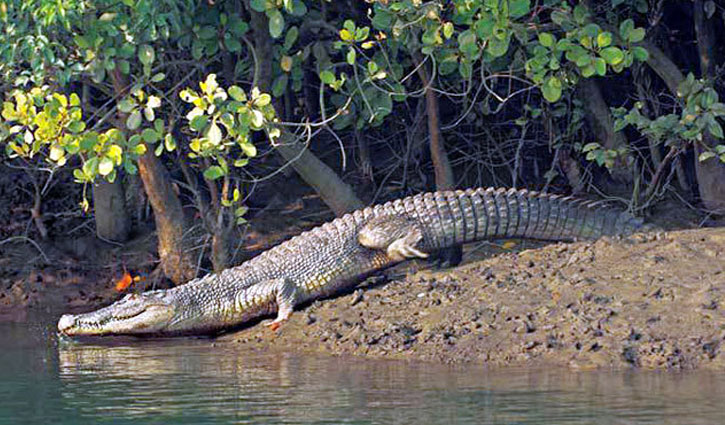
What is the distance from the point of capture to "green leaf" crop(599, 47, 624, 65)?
8.88m

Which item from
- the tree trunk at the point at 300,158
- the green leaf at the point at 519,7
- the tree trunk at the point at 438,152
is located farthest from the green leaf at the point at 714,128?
the tree trunk at the point at 300,158

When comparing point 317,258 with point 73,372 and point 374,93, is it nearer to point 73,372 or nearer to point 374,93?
point 374,93

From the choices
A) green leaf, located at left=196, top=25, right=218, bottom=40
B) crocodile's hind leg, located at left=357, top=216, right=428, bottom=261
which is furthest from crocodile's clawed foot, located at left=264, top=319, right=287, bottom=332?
green leaf, located at left=196, top=25, right=218, bottom=40

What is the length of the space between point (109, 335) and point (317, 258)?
1595 millimetres

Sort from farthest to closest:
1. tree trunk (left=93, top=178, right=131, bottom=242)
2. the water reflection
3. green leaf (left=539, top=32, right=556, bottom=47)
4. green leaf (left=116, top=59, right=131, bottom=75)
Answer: tree trunk (left=93, top=178, right=131, bottom=242), green leaf (left=116, top=59, right=131, bottom=75), green leaf (left=539, top=32, right=556, bottom=47), the water reflection

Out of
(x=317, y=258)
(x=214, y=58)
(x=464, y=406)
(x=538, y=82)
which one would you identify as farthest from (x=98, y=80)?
(x=464, y=406)

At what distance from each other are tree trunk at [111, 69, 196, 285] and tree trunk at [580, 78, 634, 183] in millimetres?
3523

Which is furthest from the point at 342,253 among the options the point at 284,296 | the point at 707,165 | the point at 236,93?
the point at 707,165

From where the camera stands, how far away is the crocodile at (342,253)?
9.42 meters

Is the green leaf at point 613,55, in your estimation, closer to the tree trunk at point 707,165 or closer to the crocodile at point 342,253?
the crocodile at point 342,253

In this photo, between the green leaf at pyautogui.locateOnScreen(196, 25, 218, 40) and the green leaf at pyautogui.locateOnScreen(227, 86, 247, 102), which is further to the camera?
the green leaf at pyautogui.locateOnScreen(196, 25, 218, 40)

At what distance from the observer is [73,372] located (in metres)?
7.69

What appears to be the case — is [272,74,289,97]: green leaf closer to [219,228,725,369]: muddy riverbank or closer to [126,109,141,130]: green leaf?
[126,109,141,130]: green leaf

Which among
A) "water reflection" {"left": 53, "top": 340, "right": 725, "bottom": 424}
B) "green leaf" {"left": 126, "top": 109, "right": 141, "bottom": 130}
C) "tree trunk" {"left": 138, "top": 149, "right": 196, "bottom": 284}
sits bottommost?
"water reflection" {"left": 53, "top": 340, "right": 725, "bottom": 424}
